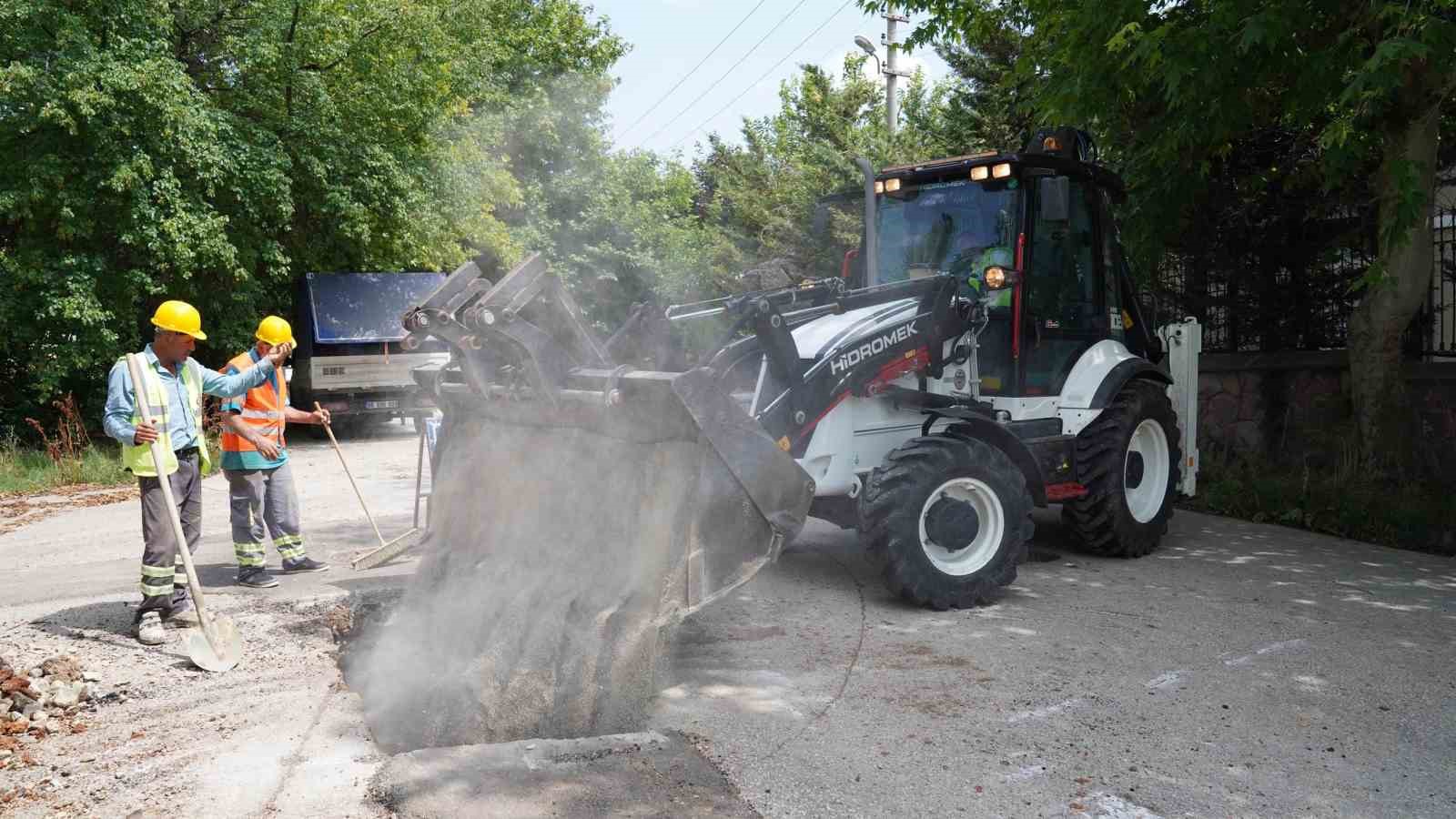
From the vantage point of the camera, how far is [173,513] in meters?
5.42

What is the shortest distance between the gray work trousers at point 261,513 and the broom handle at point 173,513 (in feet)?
3.16

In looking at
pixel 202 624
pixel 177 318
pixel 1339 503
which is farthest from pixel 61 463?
pixel 1339 503

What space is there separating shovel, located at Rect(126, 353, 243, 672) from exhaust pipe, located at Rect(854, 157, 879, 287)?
4246 mm

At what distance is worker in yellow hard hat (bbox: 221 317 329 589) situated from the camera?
690 cm

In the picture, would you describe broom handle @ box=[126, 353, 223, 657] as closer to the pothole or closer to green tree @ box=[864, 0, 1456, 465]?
the pothole

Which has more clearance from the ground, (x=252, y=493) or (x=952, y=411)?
(x=952, y=411)

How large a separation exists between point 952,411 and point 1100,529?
1.70 m

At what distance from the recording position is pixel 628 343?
5613 mm

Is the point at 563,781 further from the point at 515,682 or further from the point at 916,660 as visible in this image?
the point at 916,660

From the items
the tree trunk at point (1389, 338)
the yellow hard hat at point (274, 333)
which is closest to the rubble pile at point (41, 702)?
the yellow hard hat at point (274, 333)

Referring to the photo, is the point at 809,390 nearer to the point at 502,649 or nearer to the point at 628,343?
the point at 628,343

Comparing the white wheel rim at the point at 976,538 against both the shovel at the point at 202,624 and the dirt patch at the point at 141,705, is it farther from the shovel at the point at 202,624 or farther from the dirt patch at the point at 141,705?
the shovel at the point at 202,624

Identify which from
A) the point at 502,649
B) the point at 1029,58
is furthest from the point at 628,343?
the point at 1029,58

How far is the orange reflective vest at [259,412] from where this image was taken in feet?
23.0
